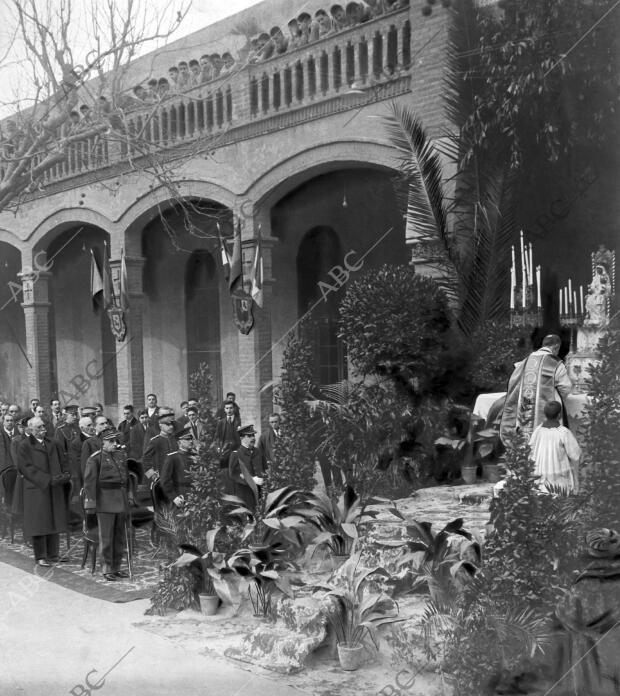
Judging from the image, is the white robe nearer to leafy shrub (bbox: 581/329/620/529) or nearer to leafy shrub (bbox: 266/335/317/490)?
leafy shrub (bbox: 581/329/620/529)

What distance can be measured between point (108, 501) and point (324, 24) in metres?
8.00

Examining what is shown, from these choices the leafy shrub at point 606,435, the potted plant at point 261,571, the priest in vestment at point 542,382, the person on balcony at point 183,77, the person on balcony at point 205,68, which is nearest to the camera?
the leafy shrub at point 606,435

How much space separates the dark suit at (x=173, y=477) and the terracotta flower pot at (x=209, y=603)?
2.06 m

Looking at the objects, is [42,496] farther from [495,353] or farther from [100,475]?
[495,353]

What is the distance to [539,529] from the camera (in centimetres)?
459

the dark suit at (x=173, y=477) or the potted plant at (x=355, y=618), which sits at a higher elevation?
the dark suit at (x=173, y=477)

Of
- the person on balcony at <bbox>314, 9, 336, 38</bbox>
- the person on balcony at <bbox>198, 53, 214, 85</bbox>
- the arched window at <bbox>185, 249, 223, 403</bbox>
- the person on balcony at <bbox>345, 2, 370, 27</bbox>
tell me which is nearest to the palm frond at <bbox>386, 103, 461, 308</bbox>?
the person on balcony at <bbox>345, 2, 370, 27</bbox>

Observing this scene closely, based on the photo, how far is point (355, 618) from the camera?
5219mm

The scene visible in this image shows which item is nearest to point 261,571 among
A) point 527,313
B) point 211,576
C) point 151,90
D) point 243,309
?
point 211,576

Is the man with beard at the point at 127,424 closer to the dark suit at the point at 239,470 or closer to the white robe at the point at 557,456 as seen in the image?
the dark suit at the point at 239,470

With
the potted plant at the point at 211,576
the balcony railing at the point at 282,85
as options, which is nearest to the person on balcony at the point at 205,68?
the balcony railing at the point at 282,85

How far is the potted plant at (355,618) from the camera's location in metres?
5.17

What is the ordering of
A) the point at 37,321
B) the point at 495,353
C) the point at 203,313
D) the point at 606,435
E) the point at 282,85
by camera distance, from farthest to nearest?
the point at 37,321
the point at 203,313
the point at 282,85
the point at 495,353
the point at 606,435

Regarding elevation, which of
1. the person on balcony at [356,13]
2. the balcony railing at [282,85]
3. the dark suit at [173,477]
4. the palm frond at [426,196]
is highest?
the person on balcony at [356,13]
